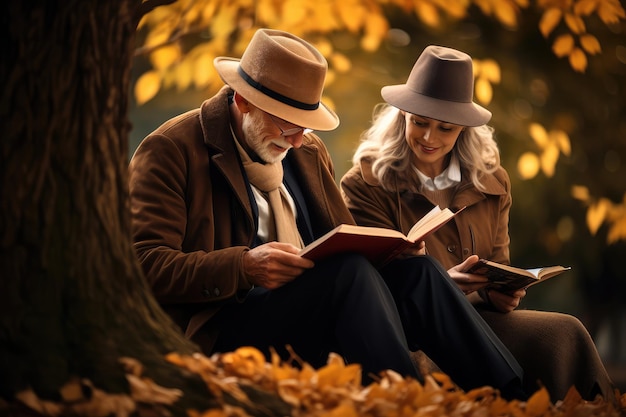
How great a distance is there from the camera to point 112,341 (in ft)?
7.86

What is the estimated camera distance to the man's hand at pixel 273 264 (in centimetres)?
317

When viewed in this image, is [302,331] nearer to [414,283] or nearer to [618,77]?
[414,283]

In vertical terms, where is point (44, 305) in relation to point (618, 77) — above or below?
above

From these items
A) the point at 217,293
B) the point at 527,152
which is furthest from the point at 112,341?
the point at 527,152

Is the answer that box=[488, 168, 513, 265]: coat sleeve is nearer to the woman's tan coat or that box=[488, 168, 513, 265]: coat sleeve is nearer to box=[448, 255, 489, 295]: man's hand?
the woman's tan coat

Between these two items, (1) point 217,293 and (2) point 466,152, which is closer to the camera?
(1) point 217,293

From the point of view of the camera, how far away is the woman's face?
4262 mm

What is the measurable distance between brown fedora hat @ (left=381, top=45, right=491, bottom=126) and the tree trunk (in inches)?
77.3

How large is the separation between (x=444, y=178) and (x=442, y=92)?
0.35 metres

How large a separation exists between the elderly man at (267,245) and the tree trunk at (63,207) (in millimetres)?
790

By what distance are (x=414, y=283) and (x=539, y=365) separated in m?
0.75

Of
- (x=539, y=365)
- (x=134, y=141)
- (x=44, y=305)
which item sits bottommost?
(x=539, y=365)

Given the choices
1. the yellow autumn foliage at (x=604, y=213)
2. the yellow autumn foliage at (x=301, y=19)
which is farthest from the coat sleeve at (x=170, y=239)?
the yellow autumn foliage at (x=604, y=213)

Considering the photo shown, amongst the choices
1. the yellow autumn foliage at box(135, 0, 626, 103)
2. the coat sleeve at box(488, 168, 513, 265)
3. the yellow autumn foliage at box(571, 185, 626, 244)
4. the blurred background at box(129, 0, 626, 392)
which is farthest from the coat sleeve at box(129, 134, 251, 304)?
the yellow autumn foliage at box(571, 185, 626, 244)
